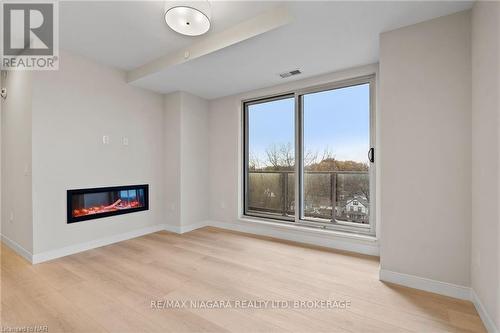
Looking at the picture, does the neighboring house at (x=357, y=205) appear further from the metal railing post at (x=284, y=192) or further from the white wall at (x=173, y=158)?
the white wall at (x=173, y=158)

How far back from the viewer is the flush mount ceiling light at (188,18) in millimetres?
1891

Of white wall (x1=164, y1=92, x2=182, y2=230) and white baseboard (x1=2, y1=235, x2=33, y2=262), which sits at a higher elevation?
white wall (x1=164, y1=92, x2=182, y2=230)

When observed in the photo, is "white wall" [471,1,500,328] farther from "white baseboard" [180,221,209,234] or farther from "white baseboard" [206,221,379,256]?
"white baseboard" [180,221,209,234]

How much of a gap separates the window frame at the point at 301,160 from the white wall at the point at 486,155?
3.71ft

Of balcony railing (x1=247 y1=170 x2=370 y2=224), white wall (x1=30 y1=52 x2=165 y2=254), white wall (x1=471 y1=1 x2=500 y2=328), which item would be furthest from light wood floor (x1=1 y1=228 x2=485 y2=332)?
balcony railing (x1=247 y1=170 x2=370 y2=224)

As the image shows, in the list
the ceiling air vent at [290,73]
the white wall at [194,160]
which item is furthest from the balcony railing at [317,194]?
the ceiling air vent at [290,73]

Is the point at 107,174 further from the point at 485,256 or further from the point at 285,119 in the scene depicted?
the point at 485,256

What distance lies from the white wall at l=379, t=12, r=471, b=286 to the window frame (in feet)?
2.48

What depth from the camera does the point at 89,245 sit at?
3162 mm

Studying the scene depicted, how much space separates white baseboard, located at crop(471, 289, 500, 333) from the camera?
151cm

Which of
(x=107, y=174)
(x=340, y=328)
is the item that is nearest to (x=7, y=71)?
(x=107, y=174)

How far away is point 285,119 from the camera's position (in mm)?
3881

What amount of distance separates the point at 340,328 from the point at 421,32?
260 centimetres

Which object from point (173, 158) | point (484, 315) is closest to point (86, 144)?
point (173, 158)
